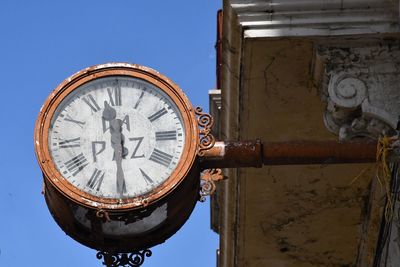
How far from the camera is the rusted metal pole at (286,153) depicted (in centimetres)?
892

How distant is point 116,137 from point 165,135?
35 cm

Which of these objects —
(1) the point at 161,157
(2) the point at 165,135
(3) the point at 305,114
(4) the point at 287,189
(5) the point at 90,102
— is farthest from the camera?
(4) the point at 287,189

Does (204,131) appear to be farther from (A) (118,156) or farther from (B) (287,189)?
(B) (287,189)

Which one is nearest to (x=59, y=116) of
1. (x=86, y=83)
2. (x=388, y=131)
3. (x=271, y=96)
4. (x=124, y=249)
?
(x=86, y=83)

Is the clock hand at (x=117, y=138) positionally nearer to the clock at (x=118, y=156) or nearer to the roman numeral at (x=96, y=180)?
the clock at (x=118, y=156)

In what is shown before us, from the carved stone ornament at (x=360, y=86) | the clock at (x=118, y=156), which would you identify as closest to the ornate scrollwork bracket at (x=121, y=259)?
the clock at (x=118, y=156)

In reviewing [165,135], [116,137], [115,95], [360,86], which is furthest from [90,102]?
[360,86]

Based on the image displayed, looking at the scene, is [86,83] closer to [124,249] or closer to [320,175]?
[124,249]

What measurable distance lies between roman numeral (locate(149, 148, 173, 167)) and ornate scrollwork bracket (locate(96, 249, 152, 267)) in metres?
0.69

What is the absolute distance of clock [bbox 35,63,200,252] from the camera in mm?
8914

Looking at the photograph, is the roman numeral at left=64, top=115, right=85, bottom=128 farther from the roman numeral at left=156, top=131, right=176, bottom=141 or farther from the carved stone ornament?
the carved stone ornament

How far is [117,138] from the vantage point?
30.1 feet

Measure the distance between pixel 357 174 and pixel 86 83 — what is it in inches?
99.9

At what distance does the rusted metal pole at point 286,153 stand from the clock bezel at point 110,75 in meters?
0.20
